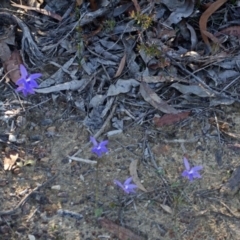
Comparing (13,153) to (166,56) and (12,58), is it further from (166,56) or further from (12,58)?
(166,56)

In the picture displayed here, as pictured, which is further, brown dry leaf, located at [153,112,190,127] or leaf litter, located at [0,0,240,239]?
brown dry leaf, located at [153,112,190,127]

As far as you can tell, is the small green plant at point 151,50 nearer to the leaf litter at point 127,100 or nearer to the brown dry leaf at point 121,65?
the leaf litter at point 127,100

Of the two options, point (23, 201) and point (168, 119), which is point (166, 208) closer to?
point (168, 119)

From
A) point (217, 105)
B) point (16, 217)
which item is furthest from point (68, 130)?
point (217, 105)

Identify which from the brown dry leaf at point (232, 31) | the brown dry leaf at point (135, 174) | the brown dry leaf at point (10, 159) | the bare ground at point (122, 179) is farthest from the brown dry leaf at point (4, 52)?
the brown dry leaf at point (232, 31)

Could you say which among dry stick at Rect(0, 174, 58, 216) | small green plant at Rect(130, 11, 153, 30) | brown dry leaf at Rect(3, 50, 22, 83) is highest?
small green plant at Rect(130, 11, 153, 30)

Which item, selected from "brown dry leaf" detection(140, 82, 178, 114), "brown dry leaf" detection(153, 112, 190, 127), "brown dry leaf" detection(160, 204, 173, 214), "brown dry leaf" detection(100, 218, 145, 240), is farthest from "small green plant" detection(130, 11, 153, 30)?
"brown dry leaf" detection(100, 218, 145, 240)

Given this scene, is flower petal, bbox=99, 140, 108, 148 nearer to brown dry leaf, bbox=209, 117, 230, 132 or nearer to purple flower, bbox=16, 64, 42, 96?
purple flower, bbox=16, 64, 42, 96
